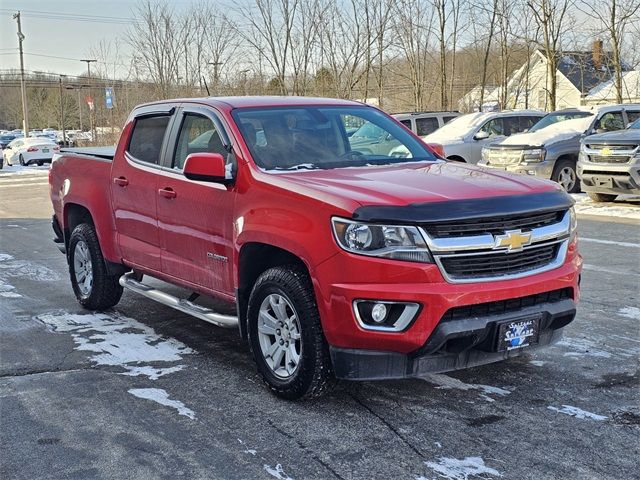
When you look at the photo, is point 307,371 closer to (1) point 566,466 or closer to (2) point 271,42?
(1) point 566,466

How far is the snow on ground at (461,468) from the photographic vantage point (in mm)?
3529

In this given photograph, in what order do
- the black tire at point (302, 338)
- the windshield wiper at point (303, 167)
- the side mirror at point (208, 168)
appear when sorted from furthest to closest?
the windshield wiper at point (303, 167) < the side mirror at point (208, 168) < the black tire at point (302, 338)

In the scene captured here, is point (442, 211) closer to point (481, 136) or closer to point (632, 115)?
point (632, 115)

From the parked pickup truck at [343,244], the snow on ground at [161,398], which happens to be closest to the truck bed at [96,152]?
the parked pickup truck at [343,244]

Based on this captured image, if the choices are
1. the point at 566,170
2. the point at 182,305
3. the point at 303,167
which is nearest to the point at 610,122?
the point at 566,170

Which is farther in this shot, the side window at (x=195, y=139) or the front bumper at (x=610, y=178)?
the front bumper at (x=610, y=178)

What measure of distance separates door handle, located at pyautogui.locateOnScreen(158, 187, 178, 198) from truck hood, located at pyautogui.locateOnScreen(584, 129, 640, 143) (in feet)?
31.4

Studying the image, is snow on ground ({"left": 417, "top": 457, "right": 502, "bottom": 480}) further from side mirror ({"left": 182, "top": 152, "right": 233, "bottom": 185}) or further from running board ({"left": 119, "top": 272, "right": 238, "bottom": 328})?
side mirror ({"left": 182, "top": 152, "right": 233, "bottom": 185})

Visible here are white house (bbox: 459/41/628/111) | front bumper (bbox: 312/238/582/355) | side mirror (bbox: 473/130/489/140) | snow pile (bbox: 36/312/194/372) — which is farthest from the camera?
white house (bbox: 459/41/628/111)

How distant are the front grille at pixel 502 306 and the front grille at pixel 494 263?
153 millimetres

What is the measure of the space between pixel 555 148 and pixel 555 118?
8.43ft

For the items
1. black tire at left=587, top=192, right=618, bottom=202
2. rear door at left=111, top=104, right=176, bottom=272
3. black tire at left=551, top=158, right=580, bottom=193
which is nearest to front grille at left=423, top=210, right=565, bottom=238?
rear door at left=111, top=104, right=176, bottom=272

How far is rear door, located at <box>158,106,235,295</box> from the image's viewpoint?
5074mm

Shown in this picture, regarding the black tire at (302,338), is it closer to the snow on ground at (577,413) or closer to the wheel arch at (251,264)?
the wheel arch at (251,264)
